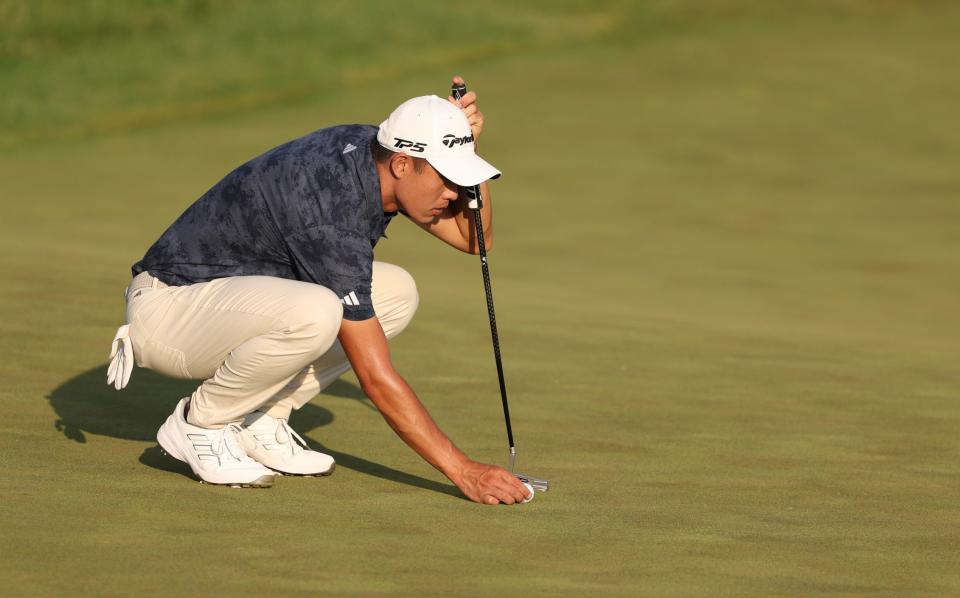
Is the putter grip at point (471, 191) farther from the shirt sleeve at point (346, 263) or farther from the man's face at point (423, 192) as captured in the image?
the shirt sleeve at point (346, 263)

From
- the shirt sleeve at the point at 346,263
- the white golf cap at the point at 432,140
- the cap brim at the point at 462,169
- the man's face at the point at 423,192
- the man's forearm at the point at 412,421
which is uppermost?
the white golf cap at the point at 432,140

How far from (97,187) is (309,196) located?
32.1ft

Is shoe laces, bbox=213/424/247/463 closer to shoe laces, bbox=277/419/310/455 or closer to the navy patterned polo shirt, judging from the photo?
shoe laces, bbox=277/419/310/455

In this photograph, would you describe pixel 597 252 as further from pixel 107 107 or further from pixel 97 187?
pixel 107 107

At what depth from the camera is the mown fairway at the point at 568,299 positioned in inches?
191

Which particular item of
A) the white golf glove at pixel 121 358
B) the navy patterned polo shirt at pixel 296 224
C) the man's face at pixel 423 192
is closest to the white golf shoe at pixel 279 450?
the white golf glove at pixel 121 358

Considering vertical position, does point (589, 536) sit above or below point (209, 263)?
below

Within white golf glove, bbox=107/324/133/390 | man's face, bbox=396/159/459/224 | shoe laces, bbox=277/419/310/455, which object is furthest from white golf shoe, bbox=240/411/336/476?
man's face, bbox=396/159/459/224

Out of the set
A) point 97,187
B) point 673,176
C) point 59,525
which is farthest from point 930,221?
point 59,525

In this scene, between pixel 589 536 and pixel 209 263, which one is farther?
pixel 209 263

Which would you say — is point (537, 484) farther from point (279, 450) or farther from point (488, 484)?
point (279, 450)

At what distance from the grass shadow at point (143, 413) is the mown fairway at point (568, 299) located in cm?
3

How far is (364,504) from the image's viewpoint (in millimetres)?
5352

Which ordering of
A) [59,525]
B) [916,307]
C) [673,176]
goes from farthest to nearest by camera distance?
[673,176], [916,307], [59,525]
